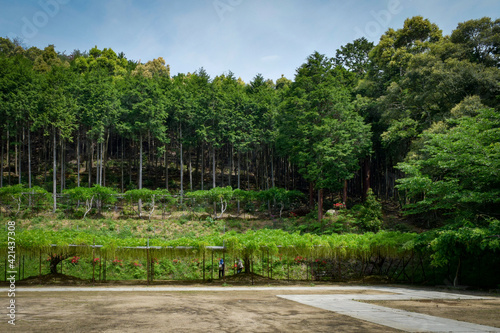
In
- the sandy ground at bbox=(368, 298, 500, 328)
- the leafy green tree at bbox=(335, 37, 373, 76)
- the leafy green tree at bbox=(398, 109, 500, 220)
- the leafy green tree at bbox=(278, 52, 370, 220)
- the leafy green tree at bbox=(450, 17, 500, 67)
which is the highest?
the leafy green tree at bbox=(335, 37, 373, 76)

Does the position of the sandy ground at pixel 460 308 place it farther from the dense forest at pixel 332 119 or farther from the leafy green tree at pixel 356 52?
the leafy green tree at pixel 356 52

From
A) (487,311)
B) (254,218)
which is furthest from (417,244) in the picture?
(254,218)

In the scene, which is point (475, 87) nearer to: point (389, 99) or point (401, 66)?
point (389, 99)

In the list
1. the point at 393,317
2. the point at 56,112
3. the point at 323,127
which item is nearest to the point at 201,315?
the point at 393,317

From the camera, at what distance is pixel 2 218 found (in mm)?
27094

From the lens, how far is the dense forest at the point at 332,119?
52.6 feet

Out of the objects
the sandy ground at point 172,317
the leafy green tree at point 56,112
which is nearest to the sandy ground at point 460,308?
the sandy ground at point 172,317

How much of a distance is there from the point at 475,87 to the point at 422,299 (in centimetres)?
1716

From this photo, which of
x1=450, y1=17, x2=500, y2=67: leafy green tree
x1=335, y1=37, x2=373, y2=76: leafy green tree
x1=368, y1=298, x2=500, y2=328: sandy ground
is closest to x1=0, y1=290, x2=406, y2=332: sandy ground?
x1=368, y1=298, x2=500, y2=328: sandy ground

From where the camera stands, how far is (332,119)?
2952 centimetres

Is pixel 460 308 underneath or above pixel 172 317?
underneath

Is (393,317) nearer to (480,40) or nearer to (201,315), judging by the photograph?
(201,315)

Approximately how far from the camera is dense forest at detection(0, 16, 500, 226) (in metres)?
16.0

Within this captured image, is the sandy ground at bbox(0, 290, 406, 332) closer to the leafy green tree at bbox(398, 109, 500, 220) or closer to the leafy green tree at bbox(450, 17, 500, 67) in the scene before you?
the leafy green tree at bbox(398, 109, 500, 220)
